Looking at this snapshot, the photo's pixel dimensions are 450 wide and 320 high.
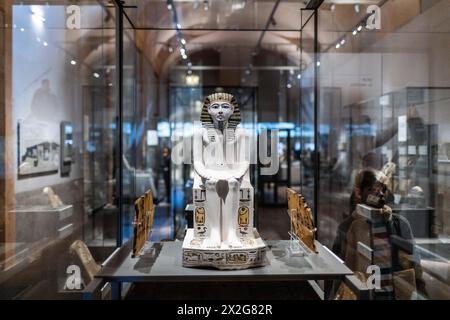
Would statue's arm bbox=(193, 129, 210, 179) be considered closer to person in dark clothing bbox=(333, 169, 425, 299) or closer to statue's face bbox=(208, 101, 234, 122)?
statue's face bbox=(208, 101, 234, 122)

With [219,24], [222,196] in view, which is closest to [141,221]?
[222,196]

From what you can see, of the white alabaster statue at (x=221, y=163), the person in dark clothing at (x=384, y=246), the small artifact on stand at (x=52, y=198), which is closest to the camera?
the white alabaster statue at (x=221, y=163)

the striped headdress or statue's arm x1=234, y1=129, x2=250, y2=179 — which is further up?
the striped headdress

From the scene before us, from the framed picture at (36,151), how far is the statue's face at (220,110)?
160 centimetres

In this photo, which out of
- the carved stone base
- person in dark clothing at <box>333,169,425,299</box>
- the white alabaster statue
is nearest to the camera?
the carved stone base

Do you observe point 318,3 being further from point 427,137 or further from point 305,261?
point 305,261

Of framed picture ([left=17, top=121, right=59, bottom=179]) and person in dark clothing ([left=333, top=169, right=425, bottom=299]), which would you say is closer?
person in dark clothing ([left=333, top=169, right=425, bottom=299])

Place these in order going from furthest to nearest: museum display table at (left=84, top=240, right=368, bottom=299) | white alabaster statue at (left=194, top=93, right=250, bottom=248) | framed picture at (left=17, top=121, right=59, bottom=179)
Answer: framed picture at (left=17, top=121, right=59, bottom=179), white alabaster statue at (left=194, top=93, right=250, bottom=248), museum display table at (left=84, top=240, right=368, bottom=299)

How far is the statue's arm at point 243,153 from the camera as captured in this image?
7.80 feet

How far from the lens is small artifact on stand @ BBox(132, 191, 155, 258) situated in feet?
7.30

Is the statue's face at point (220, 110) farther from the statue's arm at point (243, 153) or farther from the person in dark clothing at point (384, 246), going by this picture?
the person in dark clothing at point (384, 246)

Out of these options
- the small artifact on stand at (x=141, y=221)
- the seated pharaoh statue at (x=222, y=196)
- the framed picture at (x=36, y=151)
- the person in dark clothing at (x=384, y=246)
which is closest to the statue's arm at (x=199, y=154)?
the seated pharaoh statue at (x=222, y=196)

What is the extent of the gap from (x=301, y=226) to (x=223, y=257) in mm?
581

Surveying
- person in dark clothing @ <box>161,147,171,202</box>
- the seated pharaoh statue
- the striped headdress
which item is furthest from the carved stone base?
person in dark clothing @ <box>161,147,171,202</box>
